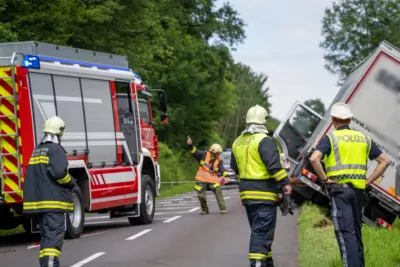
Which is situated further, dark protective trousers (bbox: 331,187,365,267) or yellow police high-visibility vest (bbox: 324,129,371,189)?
yellow police high-visibility vest (bbox: 324,129,371,189)

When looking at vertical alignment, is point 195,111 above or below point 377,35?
below

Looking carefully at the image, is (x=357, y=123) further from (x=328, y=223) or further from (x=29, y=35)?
(x=29, y=35)

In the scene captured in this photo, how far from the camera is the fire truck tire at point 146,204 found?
19.6 meters

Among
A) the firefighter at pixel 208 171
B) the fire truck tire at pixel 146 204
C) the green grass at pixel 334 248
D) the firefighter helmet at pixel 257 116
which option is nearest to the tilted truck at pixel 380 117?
the green grass at pixel 334 248

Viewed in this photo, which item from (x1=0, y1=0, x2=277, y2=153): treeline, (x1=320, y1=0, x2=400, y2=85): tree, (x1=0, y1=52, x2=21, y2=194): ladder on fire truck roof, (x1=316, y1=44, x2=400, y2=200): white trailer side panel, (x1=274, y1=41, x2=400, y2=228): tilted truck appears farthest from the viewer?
(x1=320, y1=0, x2=400, y2=85): tree

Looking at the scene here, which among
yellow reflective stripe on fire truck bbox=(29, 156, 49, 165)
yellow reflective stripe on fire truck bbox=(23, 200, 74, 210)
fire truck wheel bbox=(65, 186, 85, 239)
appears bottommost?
fire truck wheel bbox=(65, 186, 85, 239)

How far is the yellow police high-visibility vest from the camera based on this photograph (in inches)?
374

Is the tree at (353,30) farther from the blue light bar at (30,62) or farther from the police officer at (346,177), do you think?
the police officer at (346,177)

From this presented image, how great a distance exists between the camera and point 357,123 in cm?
1814

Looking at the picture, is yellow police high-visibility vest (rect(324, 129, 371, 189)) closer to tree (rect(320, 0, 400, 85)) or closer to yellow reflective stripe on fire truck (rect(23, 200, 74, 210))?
yellow reflective stripe on fire truck (rect(23, 200, 74, 210))

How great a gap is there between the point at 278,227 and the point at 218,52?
3441 centimetres

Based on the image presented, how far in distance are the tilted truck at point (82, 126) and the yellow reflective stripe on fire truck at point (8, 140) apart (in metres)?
0.02

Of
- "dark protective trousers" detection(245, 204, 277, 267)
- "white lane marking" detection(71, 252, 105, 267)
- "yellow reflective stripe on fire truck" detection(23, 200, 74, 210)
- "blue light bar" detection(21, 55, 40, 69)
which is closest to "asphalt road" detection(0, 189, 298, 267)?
"white lane marking" detection(71, 252, 105, 267)

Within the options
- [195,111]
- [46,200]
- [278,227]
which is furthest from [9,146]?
[195,111]
